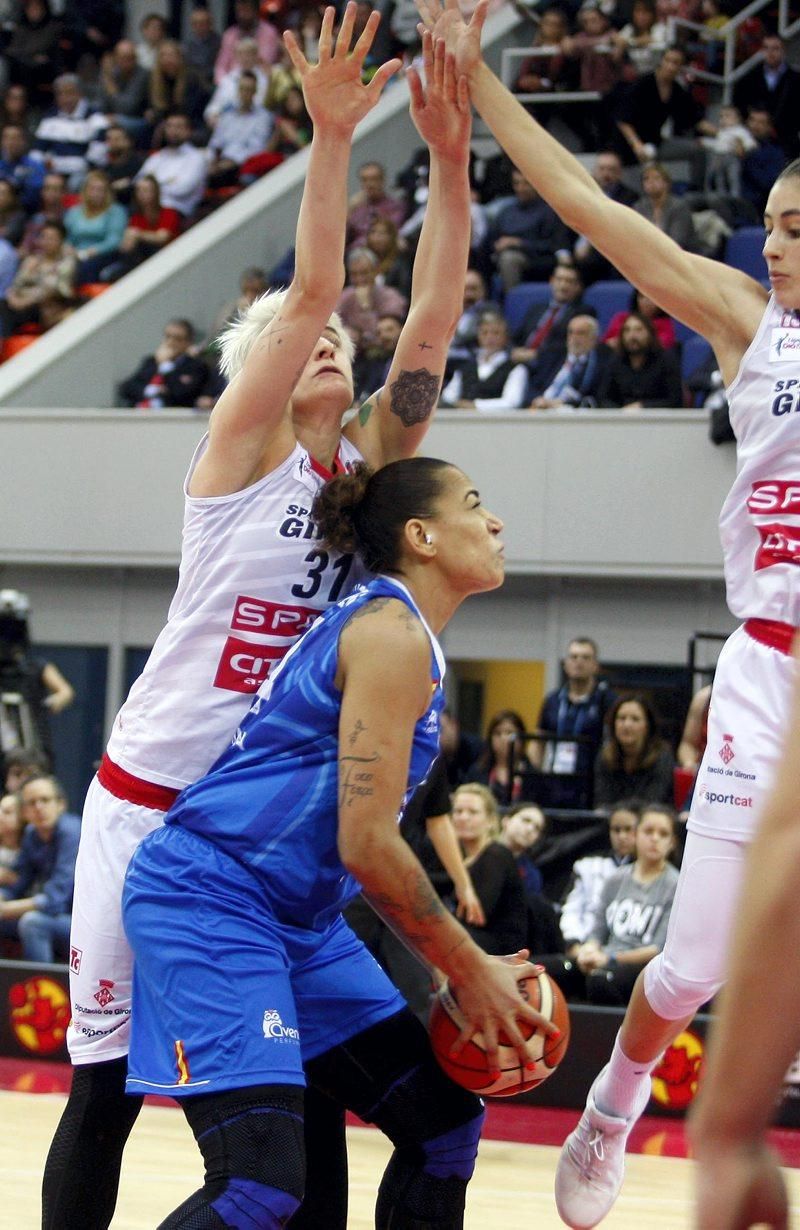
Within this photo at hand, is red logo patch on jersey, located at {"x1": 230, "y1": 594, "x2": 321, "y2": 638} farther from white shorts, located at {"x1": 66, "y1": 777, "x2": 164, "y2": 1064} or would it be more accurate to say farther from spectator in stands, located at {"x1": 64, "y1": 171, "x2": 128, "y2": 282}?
spectator in stands, located at {"x1": 64, "y1": 171, "x2": 128, "y2": 282}

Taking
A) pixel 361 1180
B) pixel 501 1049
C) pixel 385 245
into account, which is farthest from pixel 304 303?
pixel 385 245

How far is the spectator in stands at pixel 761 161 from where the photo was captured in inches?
533

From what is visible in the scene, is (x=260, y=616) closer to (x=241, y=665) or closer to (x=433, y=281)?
(x=241, y=665)

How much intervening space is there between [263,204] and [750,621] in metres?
11.9

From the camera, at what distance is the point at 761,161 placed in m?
13.6

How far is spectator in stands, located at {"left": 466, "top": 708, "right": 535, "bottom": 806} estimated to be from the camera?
9.81 metres

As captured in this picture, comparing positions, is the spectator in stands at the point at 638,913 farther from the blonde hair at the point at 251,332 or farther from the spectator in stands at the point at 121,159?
the spectator in stands at the point at 121,159

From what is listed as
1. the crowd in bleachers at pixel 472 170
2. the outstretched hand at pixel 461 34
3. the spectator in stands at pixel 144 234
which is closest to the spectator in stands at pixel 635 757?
the crowd in bleachers at pixel 472 170

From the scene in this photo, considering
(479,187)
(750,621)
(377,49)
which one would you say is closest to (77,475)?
(479,187)

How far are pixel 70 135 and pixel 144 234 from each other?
238 centimetres

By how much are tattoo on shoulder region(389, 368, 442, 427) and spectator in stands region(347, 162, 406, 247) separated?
10697 mm

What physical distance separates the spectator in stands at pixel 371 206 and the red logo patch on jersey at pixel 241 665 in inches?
442

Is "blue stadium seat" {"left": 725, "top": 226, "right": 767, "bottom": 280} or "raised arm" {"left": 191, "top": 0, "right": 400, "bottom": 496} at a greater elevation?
"blue stadium seat" {"left": 725, "top": 226, "right": 767, "bottom": 280}

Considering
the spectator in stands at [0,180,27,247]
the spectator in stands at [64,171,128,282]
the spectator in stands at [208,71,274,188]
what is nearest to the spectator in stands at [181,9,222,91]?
the spectator in stands at [208,71,274,188]
